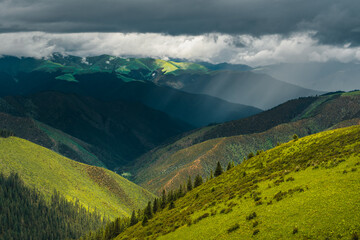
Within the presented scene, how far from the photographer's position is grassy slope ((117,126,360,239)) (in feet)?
138

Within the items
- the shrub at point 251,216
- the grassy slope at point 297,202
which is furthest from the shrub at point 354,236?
the shrub at point 251,216

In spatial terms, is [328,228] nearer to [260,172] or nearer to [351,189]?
[351,189]

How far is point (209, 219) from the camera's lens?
6406 cm

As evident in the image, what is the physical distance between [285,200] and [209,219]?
56.0 ft

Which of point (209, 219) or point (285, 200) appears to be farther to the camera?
point (209, 219)

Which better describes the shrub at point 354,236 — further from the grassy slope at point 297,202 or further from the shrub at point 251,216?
the shrub at point 251,216

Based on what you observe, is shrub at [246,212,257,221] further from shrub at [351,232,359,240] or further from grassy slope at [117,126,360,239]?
shrub at [351,232,359,240]

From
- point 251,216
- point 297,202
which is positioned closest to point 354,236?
point 297,202

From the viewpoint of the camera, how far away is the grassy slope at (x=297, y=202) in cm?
4200

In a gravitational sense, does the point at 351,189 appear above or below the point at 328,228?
above

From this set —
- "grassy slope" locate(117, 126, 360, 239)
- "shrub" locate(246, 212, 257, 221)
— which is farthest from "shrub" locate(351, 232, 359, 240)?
"shrub" locate(246, 212, 257, 221)

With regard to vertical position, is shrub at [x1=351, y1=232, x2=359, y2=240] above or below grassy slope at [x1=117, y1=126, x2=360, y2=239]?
below

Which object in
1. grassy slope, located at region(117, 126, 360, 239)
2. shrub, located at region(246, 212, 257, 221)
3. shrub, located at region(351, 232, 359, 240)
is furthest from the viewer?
shrub, located at region(246, 212, 257, 221)

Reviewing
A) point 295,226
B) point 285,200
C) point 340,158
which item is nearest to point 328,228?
point 295,226
